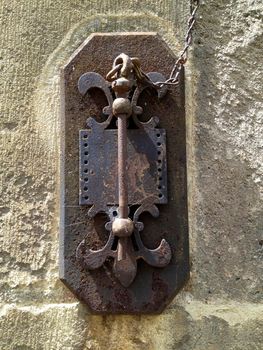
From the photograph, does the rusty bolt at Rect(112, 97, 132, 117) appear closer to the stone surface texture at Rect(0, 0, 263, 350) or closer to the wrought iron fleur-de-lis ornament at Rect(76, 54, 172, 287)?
the wrought iron fleur-de-lis ornament at Rect(76, 54, 172, 287)

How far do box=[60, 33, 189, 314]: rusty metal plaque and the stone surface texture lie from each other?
1.0 inches

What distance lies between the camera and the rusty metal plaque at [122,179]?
0.91m

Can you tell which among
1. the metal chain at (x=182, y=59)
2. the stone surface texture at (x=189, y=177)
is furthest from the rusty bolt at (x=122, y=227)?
the metal chain at (x=182, y=59)

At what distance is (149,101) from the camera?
0.96m

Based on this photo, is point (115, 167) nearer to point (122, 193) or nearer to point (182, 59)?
Answer: point (122, 193)

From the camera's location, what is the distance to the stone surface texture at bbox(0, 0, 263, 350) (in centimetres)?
92

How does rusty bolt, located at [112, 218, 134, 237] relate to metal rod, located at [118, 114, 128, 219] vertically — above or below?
below

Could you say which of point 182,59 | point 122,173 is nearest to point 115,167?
point 122,173

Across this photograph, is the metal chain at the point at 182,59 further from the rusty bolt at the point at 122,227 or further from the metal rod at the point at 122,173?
the rusty bolt at the point at 122,227

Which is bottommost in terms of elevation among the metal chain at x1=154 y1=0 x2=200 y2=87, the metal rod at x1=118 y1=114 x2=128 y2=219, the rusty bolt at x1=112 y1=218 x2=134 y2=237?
the rusty bolt at x1=112 y1=218 x2=134 y2=237

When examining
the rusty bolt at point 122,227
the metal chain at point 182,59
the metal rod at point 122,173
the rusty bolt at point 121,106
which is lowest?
the rusty bolt at point 122,227

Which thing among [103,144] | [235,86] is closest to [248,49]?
[235,86]

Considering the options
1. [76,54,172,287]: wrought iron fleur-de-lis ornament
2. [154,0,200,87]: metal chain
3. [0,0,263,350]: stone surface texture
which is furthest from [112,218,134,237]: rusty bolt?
[154,0,200,87]: metal chain

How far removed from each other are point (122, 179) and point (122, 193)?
0.02 metres
